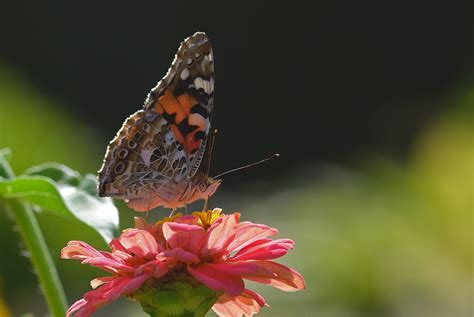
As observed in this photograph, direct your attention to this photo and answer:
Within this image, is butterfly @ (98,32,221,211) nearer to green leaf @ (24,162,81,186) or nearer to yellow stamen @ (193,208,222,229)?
green leaf @ (24,162,81,186)

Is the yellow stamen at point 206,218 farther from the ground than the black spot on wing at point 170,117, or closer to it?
closer to it

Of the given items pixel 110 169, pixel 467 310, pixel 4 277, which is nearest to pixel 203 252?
pixel 110 169

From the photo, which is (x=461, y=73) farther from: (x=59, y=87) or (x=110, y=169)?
(x=110, y=169)

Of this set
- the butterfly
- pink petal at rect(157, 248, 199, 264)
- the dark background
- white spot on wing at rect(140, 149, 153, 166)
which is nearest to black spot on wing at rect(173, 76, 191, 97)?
the butterfly

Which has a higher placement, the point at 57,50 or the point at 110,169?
the point at 110,169

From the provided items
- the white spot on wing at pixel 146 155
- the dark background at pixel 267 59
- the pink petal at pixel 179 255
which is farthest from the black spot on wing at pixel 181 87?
the dark background at pixel 267 59

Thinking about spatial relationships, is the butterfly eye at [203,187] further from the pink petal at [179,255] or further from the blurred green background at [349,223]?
the blurred green background at [349,223]
